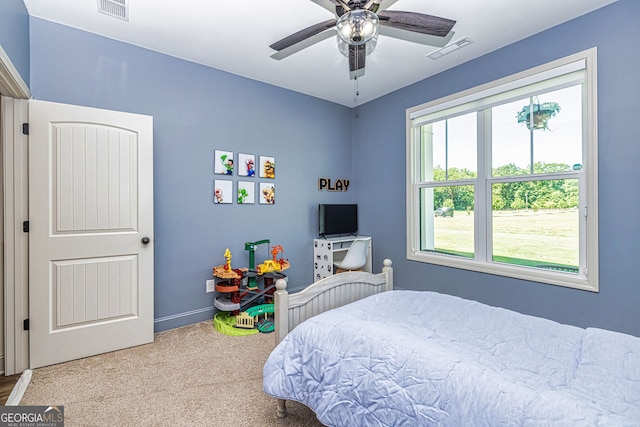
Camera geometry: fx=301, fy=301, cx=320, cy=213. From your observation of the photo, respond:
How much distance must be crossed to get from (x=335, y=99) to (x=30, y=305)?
3.72 metres

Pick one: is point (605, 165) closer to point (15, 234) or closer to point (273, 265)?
point (273, 265)

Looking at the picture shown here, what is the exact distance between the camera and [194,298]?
306cm

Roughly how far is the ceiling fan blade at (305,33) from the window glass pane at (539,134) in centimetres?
203

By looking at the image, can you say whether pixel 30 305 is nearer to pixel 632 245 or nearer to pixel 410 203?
pixel 410 203

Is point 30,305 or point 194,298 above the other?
point 30,305

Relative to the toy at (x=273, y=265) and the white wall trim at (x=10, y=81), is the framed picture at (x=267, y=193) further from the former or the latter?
the white wall trim at (x=10, y=81)

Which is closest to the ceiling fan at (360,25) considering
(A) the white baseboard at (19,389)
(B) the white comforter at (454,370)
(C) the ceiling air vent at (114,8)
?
(C) the ceiling air vent at (114,8)

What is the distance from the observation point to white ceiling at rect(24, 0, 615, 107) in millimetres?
2205

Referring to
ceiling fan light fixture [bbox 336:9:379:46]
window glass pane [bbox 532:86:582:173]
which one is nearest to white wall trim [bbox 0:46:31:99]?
ceiling fan light fixture [bbox 336:9:379:46]

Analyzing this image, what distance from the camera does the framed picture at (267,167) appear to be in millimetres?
3490

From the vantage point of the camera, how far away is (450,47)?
2.77m

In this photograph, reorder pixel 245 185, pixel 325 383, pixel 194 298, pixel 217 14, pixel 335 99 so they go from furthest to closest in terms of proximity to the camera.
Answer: pixel 335 99 → pixel 245 185 → pixel 194 298 → pixel 217 14 → pixel 325 383

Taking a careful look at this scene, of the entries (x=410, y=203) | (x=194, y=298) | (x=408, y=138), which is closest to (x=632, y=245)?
(x=410, y=203)

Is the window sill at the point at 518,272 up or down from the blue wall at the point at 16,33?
down
